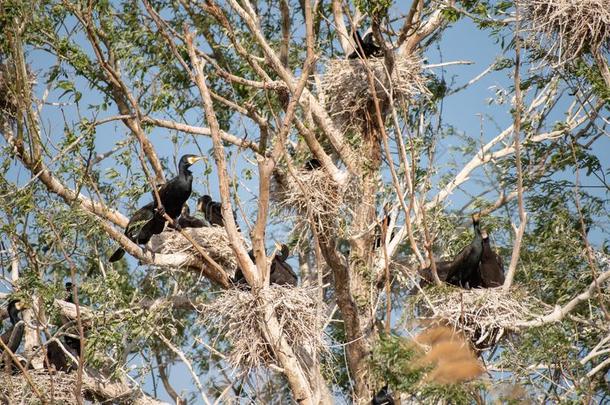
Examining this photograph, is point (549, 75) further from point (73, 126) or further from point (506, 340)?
point (73, 126)

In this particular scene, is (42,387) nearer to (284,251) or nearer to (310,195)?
(284,251)

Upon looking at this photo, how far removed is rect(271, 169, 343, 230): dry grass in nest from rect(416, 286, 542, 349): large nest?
6.07ft

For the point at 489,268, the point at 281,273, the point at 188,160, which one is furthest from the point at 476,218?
the point at 188,160

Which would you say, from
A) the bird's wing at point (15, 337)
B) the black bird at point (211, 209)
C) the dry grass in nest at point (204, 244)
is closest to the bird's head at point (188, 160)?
the dry grass in nest at point (204, 244)

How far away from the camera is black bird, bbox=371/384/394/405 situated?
11995mm

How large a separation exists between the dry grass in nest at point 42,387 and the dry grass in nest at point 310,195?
127 inches

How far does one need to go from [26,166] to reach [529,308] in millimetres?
5709

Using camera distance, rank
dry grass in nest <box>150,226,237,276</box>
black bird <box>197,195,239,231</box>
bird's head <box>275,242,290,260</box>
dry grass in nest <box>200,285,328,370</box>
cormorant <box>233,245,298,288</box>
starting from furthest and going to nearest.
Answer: black bird <box>197,195,239,231</box> < bird's head <box>275,242,290,260</box> < dry grass in nest <box>150,226,237,276</box> < cormorant <box>233,245,298,288</box> < dry grass in nest <box>200,285,328,370</box>

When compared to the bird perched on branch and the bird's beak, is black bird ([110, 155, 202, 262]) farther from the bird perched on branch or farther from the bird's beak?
the bird perched on branch

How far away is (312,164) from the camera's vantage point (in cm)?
1432

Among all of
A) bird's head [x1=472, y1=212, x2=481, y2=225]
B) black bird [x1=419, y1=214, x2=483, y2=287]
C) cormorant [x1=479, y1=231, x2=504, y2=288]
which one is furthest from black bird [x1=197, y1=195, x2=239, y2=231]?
cormorant [x1=479, y1=231, x2=504, y2=288]

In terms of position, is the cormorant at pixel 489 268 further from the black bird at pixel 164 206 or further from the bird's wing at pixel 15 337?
the bird's wing at pixel 15 337

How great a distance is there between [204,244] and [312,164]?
5.51 feet

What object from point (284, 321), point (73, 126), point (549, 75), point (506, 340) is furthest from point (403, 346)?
point (549, 75)
